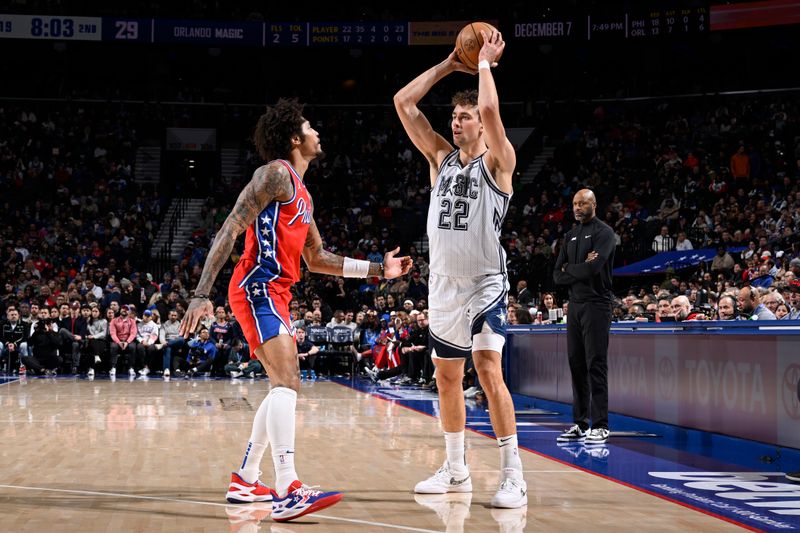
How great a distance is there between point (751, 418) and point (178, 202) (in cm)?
2225

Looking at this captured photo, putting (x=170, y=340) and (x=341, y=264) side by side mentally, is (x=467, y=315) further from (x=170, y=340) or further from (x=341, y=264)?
(x=170, y=340)

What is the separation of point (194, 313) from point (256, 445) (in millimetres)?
781

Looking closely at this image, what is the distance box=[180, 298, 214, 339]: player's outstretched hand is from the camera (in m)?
4.03

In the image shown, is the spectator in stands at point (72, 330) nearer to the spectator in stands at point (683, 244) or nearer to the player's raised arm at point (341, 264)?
the spectator in stands at point (683, 244)

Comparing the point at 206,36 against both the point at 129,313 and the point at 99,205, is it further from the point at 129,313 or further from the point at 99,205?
the point at 129,313

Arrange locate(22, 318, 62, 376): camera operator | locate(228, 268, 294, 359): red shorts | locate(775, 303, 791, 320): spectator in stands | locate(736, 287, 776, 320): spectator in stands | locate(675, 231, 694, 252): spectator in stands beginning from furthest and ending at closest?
1. locate(675, 231, 694, 252): spectator in stands
2. locate(22, 318, 62, 376): camera operator
3. locate(736, 287, 776, 320): spectator in stands
4. locate(775, 303, 791, 320): spectator in stands
5. locate(228, 268, 294, 359): red shorts

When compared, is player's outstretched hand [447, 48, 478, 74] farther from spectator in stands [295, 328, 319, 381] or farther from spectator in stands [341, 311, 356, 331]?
spectator in stands [341, 311, 356, 331]

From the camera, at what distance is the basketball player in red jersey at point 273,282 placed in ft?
13.7

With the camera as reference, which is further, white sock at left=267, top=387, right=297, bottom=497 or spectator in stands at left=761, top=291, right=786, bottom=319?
spectator in stands at left=761, top=291, right=786, bottom=319

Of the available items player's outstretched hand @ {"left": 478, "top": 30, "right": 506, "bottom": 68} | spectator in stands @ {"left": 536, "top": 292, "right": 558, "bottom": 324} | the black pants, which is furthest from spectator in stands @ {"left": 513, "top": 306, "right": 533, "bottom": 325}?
player's outstretched hand @ {"left": 478, "top": 30, "right": 506, "bottom": 68}

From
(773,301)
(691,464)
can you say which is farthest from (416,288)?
(691,464)

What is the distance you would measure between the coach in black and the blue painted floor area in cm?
25

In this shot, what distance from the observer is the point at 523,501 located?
451 centimetres

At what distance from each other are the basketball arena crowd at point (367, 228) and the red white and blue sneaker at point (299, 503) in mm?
5748
